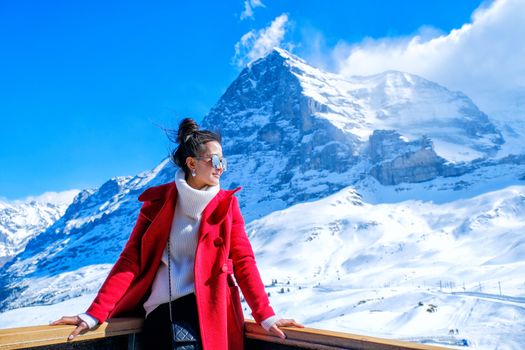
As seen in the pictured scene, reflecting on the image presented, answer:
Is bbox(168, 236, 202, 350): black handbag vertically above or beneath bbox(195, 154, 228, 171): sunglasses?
beneath

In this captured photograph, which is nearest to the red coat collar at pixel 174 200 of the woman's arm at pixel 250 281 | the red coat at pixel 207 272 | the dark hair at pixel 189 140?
the red coat at pixel 207 272

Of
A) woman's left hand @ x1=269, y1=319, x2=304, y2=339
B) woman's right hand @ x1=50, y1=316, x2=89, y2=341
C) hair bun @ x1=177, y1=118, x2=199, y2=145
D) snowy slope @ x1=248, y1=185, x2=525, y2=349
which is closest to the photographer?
woman's right hand @ x1=50, y1=316, x2=89, y2=341

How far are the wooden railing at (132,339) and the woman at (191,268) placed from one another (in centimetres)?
8

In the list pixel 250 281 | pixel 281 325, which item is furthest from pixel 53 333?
pixel 281 325

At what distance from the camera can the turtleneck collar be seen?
3205mm

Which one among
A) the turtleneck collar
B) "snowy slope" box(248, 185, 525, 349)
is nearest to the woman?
the turtleneck collar

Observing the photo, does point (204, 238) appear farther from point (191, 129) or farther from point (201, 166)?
point (191, 129)

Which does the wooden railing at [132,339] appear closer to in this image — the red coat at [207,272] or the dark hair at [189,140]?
the red coat at [207,272]

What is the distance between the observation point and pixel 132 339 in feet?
10.0

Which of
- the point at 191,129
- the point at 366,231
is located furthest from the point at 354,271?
the point at 191,129

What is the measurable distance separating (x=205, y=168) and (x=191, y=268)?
0.73 m

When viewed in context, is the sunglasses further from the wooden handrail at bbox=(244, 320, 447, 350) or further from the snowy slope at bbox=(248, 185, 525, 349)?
the snowy slope at bbox=(248, 185, 525, 349)

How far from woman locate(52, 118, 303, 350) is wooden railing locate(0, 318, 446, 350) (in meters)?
0.08

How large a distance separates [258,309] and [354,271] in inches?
5821
